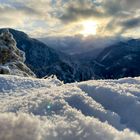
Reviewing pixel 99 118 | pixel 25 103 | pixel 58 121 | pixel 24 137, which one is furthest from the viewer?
pixel 25 103

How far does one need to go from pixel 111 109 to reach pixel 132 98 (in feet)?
1.68

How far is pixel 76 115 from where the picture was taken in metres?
4.88

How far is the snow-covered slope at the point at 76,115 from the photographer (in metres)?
4.18

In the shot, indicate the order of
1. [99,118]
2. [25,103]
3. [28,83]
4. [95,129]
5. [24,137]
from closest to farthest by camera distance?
[24,137], [95,129], [99,118], [25,103], [28,83]

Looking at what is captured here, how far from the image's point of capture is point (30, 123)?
4293mm

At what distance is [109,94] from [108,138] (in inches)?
86.3

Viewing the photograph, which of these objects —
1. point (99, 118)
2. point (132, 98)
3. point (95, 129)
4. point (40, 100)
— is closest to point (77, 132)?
point (95, 129)

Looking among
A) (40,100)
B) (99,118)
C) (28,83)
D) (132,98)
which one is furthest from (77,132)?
(28,83)

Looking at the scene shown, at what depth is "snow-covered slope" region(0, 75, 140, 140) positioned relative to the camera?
4.18 meters

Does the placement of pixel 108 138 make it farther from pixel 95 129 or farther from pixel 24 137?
pixel 24 137

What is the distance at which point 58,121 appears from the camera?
458cm

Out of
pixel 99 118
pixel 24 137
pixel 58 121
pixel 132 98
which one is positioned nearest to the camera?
pixel 24 137

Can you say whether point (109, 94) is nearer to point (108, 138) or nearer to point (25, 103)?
point (25, 103)

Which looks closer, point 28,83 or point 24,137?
point 24,137
